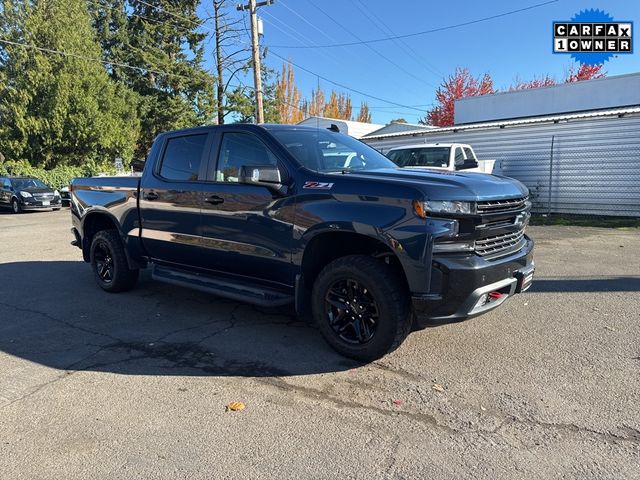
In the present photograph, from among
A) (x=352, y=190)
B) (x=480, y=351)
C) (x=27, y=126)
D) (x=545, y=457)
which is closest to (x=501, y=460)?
(x=545, y=457)

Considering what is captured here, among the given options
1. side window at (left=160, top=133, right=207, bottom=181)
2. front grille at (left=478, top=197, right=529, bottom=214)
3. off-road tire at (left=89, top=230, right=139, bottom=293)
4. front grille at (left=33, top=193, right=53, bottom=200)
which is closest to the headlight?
front grille at (left=478, top=197, right=529, bottom=214)

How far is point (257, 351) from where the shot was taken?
14.7 ft

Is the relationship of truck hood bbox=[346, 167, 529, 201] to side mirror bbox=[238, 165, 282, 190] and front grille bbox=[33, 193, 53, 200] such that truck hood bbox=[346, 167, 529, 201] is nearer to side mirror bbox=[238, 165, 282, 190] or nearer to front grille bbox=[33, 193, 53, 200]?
side mirror bbox=[238, 165, 282, 190]

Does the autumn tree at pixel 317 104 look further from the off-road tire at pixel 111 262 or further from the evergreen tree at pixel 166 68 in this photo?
the off-road tire at pixel 111 262

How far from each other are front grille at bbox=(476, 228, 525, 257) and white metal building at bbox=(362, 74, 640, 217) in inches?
486

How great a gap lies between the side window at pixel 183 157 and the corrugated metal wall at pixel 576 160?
42.9ft

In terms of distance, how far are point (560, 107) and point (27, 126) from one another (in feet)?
96.2

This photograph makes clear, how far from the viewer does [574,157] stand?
15.5m

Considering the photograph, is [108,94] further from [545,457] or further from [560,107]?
[545,457]

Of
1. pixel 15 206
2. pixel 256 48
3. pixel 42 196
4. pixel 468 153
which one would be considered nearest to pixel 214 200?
pixel 468 153

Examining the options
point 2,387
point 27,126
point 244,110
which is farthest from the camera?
point 244,110

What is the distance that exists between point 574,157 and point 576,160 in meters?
0.11

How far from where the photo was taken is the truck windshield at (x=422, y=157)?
13328 millimetres

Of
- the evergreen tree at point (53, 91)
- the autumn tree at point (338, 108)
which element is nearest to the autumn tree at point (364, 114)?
the autumn tree at point (338, 108)
